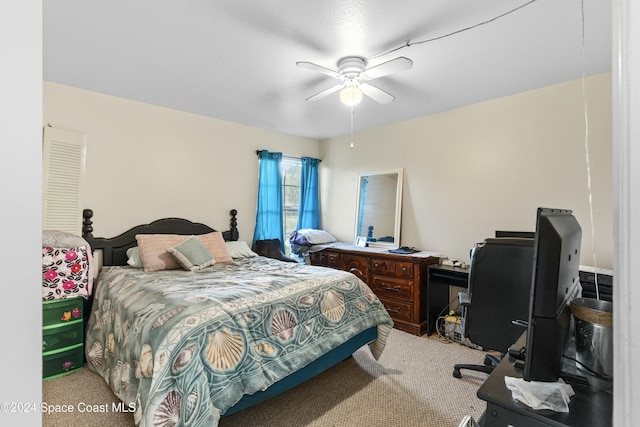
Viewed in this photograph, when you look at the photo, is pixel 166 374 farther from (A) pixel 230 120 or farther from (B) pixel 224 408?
(A) pixel 230 120

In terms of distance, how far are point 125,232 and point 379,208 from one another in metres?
3.04

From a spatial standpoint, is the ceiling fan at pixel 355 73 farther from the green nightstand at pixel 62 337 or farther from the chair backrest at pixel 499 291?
the green nightstand at pixel 62 337

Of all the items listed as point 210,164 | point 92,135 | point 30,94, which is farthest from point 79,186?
point 30,94

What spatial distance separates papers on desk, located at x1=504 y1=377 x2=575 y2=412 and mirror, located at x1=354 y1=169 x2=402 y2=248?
3140mm

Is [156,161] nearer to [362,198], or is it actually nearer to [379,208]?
[362,198]

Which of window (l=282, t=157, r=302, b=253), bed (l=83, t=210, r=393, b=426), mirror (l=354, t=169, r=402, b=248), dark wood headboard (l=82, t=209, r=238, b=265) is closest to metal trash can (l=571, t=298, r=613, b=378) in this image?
bed (l=83, t=210, r=393, b=426)

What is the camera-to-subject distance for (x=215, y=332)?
1686 mm

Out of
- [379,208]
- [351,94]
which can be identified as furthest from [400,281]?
[351,94]

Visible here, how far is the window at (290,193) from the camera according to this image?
15.4ft

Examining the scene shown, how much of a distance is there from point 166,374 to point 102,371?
126 cm

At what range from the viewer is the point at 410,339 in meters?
3.18

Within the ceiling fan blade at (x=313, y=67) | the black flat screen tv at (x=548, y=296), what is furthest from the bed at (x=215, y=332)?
the ceiling fan blade at (x=313, y=67)

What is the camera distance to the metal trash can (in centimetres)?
87

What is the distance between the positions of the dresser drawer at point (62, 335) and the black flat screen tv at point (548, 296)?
3.10m
